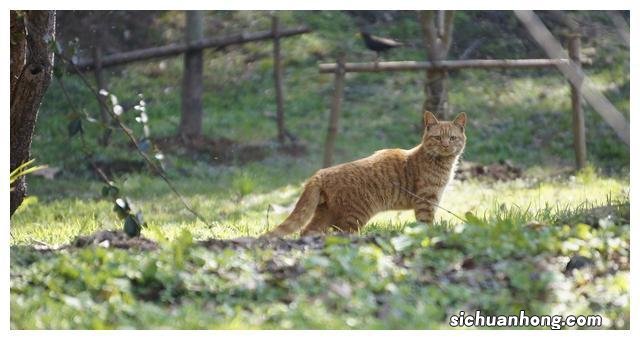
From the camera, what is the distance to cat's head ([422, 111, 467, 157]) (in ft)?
27.2

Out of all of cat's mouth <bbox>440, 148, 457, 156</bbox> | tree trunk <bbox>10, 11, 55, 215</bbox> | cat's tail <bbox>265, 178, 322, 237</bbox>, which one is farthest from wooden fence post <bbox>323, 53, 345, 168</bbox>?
tree trunk <bbox>10, 11, 55, 215</bbox>

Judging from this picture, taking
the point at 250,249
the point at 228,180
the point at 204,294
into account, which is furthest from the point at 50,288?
the point at 228,180

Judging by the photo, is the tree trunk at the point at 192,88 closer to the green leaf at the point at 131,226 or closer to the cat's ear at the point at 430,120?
the cat's ear at the point at 430,120

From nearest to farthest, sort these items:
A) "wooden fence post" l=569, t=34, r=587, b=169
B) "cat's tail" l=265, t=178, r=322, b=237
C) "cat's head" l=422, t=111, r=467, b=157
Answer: "cat's tail" l=265, t=178, r=322, b=237 < "cat's head" l=422, t=111, r=467, b=157 < "wooden fence post" l=569, t=34, r=587, b=169

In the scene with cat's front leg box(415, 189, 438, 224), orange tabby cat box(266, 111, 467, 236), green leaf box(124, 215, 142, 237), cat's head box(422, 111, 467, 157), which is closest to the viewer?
green leaf box(124, 215, 142, 237)

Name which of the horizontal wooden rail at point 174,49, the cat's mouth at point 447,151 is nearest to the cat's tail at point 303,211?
the cat's mouth at point 447,151

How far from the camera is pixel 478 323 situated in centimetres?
521

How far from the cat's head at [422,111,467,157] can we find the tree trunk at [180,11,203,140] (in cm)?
653

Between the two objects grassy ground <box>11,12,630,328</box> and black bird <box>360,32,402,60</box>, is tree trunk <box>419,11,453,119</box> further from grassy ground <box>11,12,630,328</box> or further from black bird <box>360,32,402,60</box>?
black bird <box>360,32,402,60</box>

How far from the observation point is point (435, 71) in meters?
13.0

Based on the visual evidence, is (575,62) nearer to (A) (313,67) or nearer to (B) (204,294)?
(A) (313,67)

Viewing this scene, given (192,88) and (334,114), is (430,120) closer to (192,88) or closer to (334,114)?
(334,114)

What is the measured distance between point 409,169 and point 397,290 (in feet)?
9.91

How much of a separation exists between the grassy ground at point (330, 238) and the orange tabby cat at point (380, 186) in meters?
0.27
